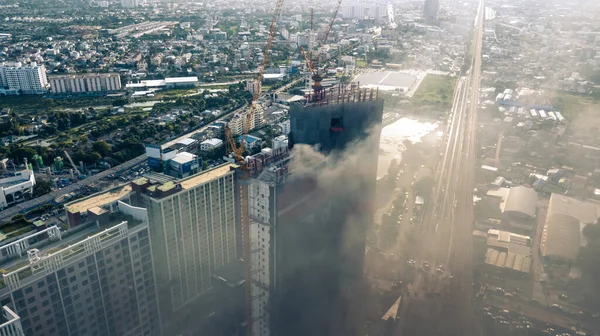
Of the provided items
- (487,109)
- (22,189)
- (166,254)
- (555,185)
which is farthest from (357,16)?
(166,254)

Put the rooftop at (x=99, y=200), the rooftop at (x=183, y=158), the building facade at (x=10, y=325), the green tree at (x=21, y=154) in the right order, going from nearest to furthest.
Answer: the building facade at (x=10, y=325), the rooftop at (x=99, y=200), the rooftop at (x=183, y=158), the green tree at (x=21, y=154)

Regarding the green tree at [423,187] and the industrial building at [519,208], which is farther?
the green tree at [423,187]

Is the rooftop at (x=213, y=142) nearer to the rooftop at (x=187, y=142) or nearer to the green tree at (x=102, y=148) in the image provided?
Result: the rooftop at (x=187, y=142)

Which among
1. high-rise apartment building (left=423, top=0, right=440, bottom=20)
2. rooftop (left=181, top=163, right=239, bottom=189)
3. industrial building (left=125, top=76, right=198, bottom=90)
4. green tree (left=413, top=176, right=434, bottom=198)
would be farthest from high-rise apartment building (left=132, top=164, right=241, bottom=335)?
high-rise apartment building (left=423, top=0, right=440, bottom=20)

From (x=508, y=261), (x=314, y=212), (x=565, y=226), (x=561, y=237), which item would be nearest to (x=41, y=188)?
(x=314, y=212)

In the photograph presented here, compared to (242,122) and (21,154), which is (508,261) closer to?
(242,122)

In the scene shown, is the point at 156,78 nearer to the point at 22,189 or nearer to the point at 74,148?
the point at 74,148

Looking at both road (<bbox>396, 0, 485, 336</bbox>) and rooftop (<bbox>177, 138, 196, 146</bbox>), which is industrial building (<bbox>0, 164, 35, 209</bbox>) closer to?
rooftop (<bbox>177, 138, 196, 146</bbox>)

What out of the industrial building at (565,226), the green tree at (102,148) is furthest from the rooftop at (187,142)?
the industrial building at (565,226)
